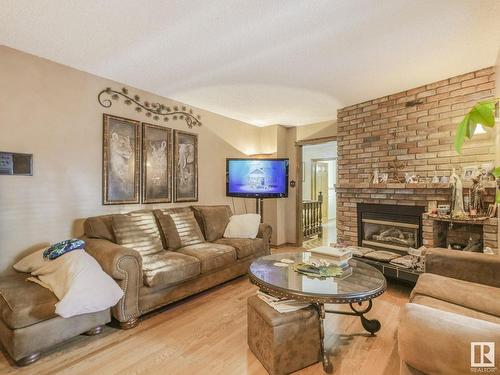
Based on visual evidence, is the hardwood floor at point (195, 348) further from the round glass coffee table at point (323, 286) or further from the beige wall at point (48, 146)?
the beige wall at point (48, 146)

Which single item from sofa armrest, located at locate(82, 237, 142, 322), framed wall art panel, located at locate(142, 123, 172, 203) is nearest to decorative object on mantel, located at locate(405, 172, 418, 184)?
framed wall art panel, located at locate(142, 123, 172, 203)

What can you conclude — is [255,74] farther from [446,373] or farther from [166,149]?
[446,373]

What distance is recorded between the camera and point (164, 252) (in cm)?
280

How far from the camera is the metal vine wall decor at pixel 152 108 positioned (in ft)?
9.45

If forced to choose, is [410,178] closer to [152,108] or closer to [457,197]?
[457,197]

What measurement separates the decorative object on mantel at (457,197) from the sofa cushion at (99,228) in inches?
142

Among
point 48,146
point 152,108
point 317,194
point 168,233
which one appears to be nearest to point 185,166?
point 152,108

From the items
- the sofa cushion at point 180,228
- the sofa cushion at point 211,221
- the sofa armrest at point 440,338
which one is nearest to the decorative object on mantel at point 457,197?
the sofa armrest at point 440,338

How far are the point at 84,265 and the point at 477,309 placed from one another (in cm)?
260

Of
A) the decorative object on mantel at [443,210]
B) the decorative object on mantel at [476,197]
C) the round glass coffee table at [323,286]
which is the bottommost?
the round glass coffee table at [323,286]

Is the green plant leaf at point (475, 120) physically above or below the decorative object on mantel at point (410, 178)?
above

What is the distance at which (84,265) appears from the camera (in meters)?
1.88

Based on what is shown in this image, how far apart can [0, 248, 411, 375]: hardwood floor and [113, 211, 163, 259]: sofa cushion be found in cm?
65

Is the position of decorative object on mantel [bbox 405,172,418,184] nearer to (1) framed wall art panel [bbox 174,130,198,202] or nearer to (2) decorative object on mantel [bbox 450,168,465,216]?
(2) decorative object on mantel [bbox 450,168,465,216]
